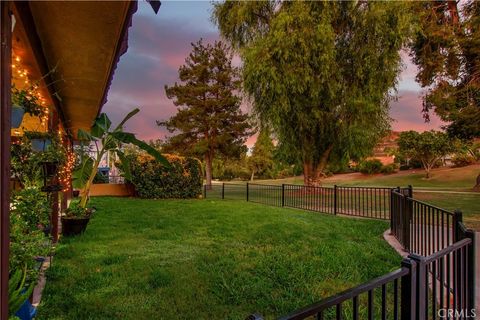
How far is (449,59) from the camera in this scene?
13.7 metres

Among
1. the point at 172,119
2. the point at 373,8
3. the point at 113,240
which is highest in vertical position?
the point at 373,8

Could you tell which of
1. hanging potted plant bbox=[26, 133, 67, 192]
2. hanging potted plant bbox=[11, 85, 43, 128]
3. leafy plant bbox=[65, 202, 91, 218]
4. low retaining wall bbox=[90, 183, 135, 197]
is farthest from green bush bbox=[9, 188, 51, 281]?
low retaining wall bbox=[90, 183, 135, 197]

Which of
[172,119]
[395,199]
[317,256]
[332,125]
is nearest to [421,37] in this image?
[332,125]

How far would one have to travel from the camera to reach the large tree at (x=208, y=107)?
2753 centimetres

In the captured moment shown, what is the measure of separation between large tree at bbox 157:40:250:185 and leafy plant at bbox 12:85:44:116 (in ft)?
77.7

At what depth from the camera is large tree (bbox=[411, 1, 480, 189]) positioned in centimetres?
1275

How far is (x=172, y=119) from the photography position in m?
28.6

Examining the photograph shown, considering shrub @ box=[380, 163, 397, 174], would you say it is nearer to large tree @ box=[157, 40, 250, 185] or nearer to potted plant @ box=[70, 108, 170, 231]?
large tree @ box=[157, 40, 250, 185]

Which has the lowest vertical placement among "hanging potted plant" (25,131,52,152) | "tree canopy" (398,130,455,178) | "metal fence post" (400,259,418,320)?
"metal fence post" (400,259,418,320)

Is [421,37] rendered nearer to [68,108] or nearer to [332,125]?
[332,125]

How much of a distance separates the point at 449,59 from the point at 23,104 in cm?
1593

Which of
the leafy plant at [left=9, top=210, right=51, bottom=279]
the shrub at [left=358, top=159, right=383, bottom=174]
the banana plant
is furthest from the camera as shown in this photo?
the shrub at [left=358, top=159, right=383, bottom=174]

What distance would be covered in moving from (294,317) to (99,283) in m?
3.17

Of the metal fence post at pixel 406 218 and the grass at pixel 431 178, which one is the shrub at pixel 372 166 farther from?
the metal fence post at pixel 406 218
